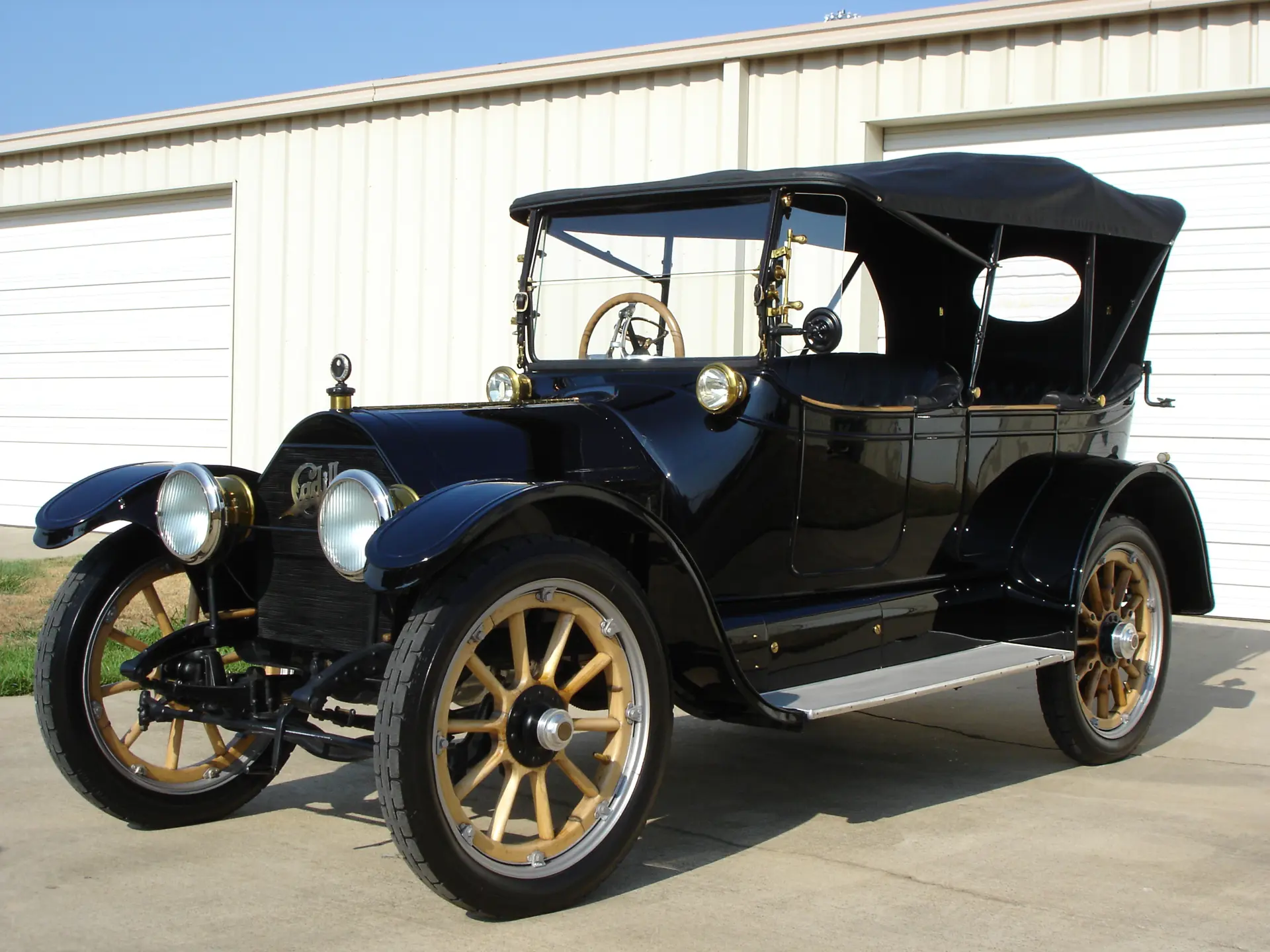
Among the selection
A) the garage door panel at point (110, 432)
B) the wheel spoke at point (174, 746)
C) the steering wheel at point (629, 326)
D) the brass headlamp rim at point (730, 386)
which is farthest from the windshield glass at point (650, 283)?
the garage door panel at point (110, 432)

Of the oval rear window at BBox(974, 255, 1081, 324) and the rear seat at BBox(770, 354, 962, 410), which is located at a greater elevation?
the oval rear window at BBox(974, 255, 1081, 324)

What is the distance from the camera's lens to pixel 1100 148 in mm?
7719

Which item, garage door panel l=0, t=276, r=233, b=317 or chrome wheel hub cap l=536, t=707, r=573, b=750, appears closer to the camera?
chrome wheel hub cap l=536, t=707, r=573, b=750

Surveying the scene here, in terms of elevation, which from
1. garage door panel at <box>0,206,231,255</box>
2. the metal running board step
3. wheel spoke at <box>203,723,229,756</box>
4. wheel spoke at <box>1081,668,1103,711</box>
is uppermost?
garage door panel at <box>0,206,231,255</box>

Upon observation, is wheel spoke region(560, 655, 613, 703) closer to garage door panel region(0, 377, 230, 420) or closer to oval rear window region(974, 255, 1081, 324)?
oval rear window region(974, 255, 1081, 324)

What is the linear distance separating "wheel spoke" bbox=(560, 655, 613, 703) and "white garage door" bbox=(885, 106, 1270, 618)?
534 cm

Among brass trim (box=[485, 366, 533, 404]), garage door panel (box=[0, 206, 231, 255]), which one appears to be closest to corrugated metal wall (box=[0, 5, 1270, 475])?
garage door panel (box=[0, 206, 231, 255])

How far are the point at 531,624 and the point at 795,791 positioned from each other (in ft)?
4.32

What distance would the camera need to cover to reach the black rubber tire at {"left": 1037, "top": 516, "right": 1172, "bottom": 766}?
15.3 ft

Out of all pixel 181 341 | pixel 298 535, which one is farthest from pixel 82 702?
pixel 181 341

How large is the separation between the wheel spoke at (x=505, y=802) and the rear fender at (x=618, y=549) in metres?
0.48

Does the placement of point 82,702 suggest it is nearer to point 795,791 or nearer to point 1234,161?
point 795,791

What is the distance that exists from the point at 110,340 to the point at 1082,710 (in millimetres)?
9525

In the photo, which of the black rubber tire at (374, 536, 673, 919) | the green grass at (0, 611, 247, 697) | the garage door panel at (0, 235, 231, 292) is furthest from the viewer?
the garage door panel at (0, 235, 231, 292)
